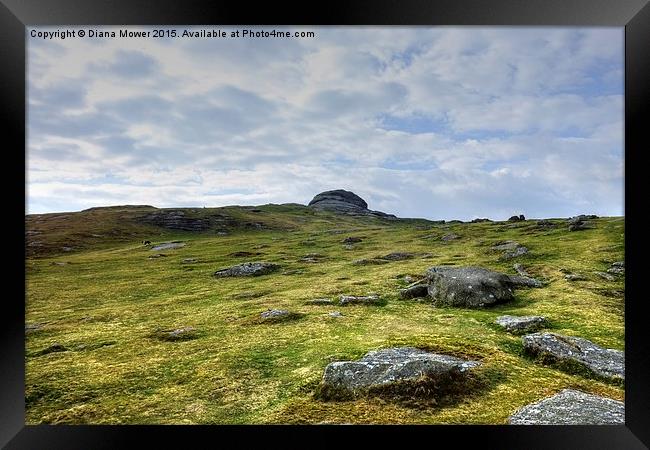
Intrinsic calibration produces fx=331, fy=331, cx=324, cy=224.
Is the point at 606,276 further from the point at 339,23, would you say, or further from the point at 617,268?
the point at 339,23

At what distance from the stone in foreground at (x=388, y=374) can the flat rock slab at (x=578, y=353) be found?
13.2ft

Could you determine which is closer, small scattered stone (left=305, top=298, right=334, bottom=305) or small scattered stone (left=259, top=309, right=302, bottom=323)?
small scattered stone (left=259, top=309, right=302, bottom=323)

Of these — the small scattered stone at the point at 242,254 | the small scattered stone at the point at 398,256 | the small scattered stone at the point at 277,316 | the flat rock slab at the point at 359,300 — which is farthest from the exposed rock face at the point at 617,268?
the small scattered stone at the point at 242,254

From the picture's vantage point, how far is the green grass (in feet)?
40.7

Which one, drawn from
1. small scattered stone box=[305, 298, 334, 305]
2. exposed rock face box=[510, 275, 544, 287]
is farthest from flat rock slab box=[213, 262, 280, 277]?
exposed rock face box=[510, 275, 544, 287]

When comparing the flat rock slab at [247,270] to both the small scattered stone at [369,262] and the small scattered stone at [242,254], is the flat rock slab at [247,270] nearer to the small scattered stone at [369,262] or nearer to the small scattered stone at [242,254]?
the small scattered stone at [369,262]

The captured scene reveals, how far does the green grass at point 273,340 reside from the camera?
12.4 meters

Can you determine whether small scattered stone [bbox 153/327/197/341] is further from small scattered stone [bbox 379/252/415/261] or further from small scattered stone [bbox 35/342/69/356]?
small scattered stone [bbox 379/252/415/261]

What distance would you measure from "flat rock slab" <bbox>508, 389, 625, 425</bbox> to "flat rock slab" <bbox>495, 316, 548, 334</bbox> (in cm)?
840

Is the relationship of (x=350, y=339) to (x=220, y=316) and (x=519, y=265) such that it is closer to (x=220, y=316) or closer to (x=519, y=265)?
(x=220, y=316)

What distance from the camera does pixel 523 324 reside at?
20125mm

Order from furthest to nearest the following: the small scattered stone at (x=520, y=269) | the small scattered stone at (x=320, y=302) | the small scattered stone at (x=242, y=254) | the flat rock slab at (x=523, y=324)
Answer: the small scattered stone at (x=242, y=254), the small scattered stone at (x=520, y=269), the small scattered stone at (x=320, y=302), the flat rock slab at (x=523, y=324)

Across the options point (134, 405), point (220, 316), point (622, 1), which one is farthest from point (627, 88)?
point (220, 316)

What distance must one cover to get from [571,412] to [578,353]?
5.50m
